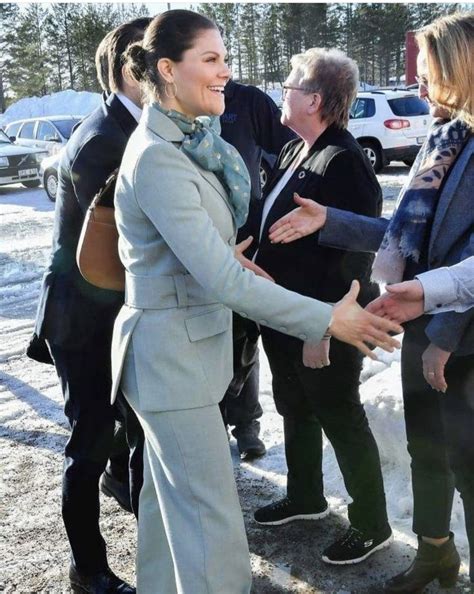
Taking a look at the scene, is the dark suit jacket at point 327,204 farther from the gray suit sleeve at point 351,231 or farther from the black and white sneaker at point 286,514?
the black and white sneaker at point 286,514

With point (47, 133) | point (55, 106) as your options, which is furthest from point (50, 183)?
point (55, 106)

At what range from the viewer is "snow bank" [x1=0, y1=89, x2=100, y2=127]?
39.6 m

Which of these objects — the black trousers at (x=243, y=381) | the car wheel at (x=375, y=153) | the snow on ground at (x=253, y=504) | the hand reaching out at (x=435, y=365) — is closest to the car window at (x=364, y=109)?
the car wheel at (x=375, y=153)

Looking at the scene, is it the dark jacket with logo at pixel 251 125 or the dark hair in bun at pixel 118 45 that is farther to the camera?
the dark jacket with logo at pixel 251 125

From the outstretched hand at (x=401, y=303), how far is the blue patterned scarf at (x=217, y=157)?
1.74 feet

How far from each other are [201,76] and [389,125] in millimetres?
13853

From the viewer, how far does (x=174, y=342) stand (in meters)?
2.03

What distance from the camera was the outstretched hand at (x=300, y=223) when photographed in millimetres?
2607

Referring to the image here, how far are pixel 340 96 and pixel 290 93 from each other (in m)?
0.20

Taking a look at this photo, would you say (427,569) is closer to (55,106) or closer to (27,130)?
(27,130)

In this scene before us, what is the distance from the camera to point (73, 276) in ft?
8.52

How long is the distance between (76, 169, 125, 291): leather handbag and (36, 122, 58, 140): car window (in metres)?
16.2

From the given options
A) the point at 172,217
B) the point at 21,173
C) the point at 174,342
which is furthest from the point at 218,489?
the point at 21,173

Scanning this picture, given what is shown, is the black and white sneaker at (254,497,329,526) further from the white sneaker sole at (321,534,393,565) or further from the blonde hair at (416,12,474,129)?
the blonde hair at (416,12,474,129)
